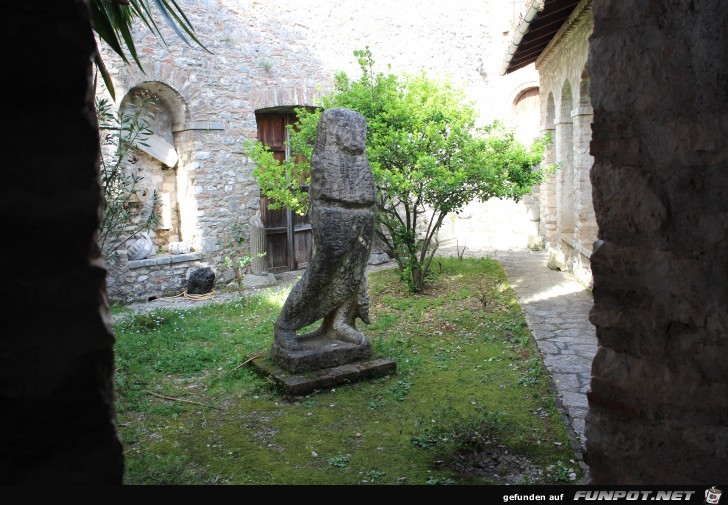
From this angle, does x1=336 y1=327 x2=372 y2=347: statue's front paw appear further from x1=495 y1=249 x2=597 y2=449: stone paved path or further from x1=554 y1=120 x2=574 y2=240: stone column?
x1=554 y1=120 x2=574 y2=240: stone column

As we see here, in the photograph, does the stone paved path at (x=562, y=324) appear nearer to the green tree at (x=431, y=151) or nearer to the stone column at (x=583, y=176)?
the stone column at (x=583, y=176)

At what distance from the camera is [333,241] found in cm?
486

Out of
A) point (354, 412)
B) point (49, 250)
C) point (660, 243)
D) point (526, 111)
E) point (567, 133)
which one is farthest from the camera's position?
point (526, 111)

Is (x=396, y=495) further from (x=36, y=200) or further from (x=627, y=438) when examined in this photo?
(x=36, y=200)

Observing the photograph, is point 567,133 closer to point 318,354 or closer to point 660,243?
point 318,354

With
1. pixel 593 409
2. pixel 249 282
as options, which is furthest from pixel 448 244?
pixel 593 409

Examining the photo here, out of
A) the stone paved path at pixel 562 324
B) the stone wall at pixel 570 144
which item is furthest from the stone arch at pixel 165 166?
the stone wall at pixel 570 144

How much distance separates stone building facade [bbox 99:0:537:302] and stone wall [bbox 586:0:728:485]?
7.02 m

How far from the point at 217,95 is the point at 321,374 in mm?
5971

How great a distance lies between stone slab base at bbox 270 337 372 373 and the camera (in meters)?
4.93

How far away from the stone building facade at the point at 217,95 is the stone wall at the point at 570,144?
4.88 ft

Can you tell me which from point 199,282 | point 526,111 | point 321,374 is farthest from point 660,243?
point 526,111

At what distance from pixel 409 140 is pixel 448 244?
21.2 feet

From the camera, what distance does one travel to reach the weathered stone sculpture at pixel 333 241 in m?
4.89
